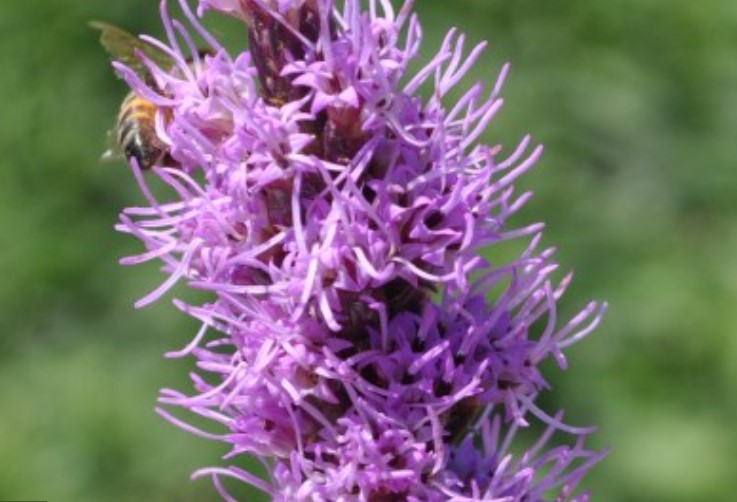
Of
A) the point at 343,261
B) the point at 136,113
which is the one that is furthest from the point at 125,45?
the point at 343,261

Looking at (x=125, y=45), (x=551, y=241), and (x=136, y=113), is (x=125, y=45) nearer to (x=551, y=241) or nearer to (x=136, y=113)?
(x=136, y=113)

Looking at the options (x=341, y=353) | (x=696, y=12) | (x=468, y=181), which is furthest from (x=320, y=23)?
(x=696, y=12)

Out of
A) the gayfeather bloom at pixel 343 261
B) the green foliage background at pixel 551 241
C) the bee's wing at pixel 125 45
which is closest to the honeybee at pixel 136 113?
the bee's wing at pixel 125 45

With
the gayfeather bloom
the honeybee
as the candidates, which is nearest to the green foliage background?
the honeybee

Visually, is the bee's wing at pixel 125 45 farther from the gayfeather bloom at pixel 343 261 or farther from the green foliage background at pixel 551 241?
the green foliage background at pixel 551 241

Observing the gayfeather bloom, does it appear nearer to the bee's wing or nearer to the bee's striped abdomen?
the bee's striped abdomen

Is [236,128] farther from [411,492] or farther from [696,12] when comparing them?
[696,12]
